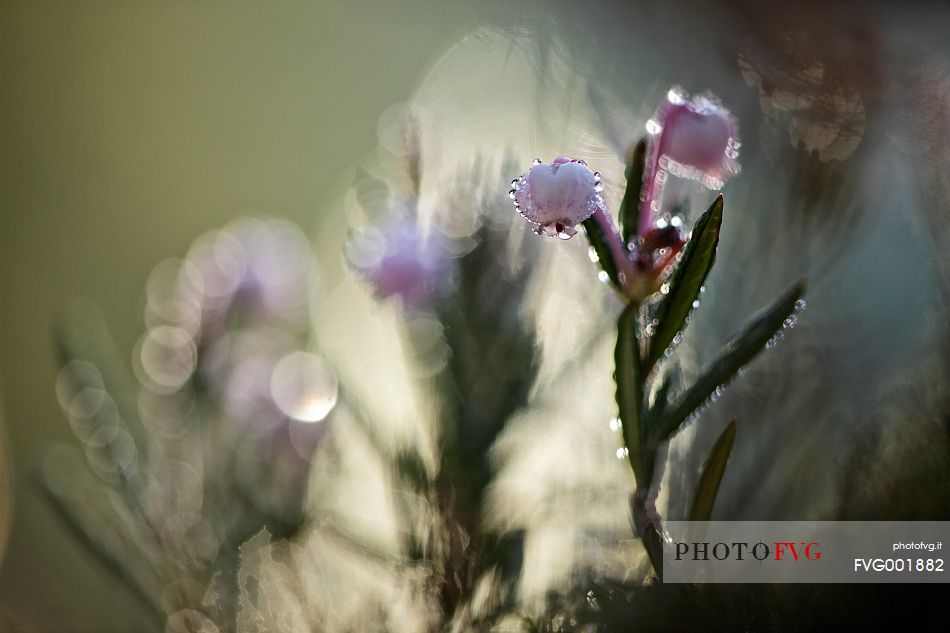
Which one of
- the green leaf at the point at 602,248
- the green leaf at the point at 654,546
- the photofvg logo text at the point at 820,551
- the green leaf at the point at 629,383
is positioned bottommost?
the photofvg logo text at the point at 820,551

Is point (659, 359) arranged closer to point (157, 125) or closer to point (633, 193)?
point (633, 193)

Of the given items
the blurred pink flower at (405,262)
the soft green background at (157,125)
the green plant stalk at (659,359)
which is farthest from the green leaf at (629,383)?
the soft green background at (157,125)

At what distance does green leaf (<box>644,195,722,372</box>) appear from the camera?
23 centimetres

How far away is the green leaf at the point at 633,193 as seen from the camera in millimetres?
250

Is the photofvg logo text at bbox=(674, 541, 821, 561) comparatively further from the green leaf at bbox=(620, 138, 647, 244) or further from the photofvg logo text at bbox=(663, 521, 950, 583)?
the green leaf at bbox=(620, 138, 647, 244)

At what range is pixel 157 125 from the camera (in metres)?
0.97

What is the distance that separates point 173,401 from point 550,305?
164mm

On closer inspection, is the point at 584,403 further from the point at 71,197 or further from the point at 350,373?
the point at 71,197

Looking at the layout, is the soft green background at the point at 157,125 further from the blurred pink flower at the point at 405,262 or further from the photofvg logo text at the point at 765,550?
the photofvg logo text at the point at 765,550

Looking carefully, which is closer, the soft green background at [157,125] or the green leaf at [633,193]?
the green leaf at [633,193]

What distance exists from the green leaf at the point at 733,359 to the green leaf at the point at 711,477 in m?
0.01

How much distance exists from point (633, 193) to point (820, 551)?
0.14 m

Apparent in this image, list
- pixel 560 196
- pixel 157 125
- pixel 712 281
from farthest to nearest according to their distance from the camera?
pixel 157 125, pixel 712 281, pixel 560 196

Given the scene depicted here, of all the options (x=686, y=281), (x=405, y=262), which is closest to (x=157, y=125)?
(x=405, y=262)
